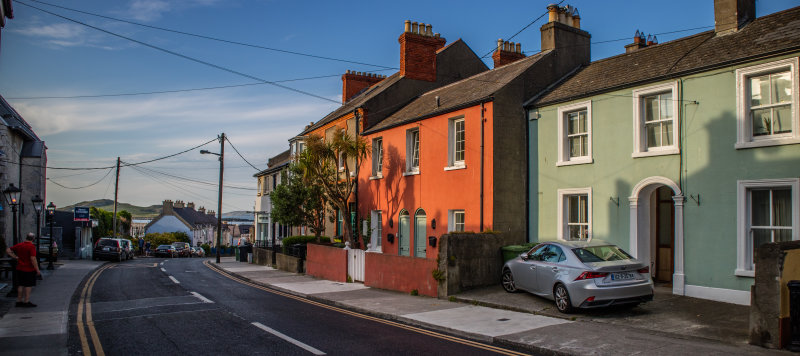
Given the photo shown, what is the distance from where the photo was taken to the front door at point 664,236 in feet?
47.1

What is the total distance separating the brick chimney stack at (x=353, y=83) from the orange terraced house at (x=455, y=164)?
11.0 meters

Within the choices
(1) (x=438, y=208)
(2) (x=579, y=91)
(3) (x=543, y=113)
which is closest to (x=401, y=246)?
(1) (x=438, y=208)

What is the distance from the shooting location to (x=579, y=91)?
1579cm

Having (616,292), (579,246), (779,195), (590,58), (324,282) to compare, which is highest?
(590,58)

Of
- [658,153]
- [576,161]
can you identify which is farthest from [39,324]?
[658,153]

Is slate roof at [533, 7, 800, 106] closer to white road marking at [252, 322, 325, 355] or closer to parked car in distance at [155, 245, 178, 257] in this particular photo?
white road marking at [252, 322, 325, 355]

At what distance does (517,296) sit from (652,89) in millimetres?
6319

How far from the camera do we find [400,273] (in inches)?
638

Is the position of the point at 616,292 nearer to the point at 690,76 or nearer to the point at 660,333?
the point at 660,333

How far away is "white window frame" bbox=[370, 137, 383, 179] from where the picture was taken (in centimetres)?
2353

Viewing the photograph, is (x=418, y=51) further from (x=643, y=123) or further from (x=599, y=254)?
(x=599, y=254)

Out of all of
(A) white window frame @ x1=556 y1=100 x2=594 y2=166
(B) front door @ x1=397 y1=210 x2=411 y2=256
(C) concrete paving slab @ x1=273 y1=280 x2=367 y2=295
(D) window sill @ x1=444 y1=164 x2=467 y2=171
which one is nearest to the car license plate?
(A) white window frame @ x1=556 y1=100 x2=594 y2=166

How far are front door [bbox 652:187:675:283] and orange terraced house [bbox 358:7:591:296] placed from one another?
3.96 meters

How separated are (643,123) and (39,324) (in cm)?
1477
